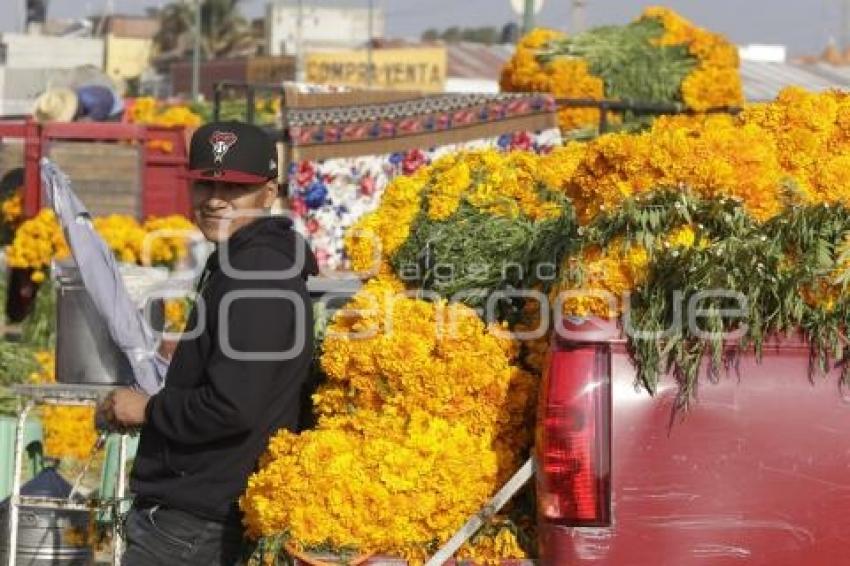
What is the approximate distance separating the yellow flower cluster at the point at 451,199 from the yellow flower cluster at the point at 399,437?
0.56m

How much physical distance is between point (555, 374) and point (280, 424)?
0.88m

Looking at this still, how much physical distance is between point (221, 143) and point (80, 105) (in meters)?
15.1

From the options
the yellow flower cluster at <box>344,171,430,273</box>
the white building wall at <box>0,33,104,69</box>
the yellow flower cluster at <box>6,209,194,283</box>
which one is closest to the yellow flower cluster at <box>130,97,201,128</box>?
the yellow flower cluster at <box>6,209,194,283</box>

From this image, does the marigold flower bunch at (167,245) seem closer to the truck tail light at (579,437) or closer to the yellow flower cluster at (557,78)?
the yellow flower cluster at (557,78)

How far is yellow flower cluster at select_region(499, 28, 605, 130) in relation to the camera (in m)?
13.6

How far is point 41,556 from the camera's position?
6.41 metres

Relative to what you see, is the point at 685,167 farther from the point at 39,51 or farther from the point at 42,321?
the point at 39,51

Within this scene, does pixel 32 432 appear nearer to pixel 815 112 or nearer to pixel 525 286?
pixel 525 286

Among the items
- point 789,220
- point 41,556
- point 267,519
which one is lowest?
point 41,556

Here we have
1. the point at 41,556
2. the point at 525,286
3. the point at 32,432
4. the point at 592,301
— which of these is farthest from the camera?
the point at 32,432

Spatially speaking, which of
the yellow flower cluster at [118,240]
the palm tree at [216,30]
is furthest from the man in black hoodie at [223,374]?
the palm tree at [216,30]

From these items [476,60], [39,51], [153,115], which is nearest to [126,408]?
[153,115]

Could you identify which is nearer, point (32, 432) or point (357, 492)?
Answer: point (357, 492)

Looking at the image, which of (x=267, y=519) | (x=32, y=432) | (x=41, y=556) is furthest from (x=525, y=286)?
(x=32, y=432)
